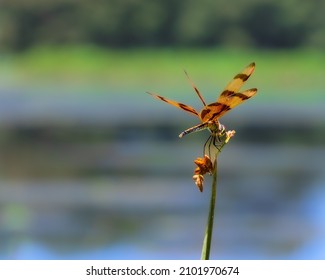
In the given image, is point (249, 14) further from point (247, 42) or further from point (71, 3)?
point (71, 3)

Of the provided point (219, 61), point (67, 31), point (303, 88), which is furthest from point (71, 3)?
point (303, 88)

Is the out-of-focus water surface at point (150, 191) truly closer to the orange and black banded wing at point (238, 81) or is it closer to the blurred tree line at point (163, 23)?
the orange and black banded wing at point (238, 81)

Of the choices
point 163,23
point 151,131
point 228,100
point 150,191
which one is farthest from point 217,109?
point 163,23

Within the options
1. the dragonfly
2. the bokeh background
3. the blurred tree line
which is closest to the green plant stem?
the dragonfly

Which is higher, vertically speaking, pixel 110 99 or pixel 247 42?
pixel 247 42

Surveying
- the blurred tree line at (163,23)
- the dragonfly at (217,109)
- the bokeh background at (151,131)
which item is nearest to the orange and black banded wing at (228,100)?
the dragonfly at (217,109)

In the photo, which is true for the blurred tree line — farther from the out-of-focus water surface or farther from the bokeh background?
the out-of-focus water surface
